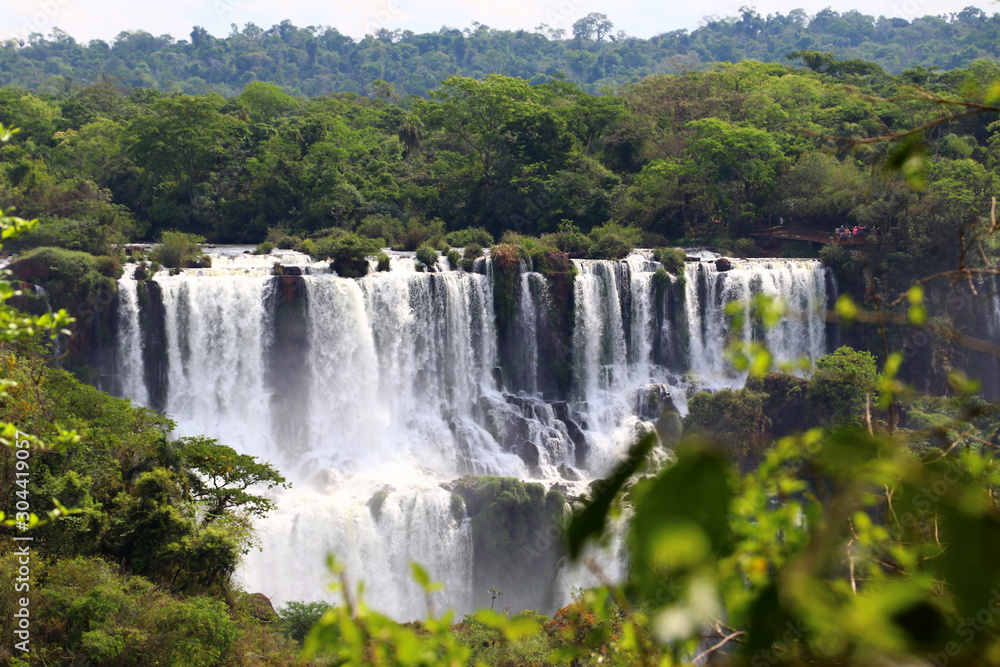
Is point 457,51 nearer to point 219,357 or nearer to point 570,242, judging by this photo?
point 570,242

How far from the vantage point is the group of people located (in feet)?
68.3

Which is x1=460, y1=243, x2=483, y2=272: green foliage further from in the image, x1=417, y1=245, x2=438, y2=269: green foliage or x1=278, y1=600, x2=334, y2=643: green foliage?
x1=278, y1=600, x2=334, y2=643: green foliage

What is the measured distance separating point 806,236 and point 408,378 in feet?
41.3

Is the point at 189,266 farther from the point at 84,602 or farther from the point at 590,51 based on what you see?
the point at 590,51

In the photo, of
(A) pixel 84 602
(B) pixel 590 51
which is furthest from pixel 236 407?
(B) pixel 590 51

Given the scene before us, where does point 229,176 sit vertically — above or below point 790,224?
above

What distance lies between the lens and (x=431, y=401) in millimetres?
18297

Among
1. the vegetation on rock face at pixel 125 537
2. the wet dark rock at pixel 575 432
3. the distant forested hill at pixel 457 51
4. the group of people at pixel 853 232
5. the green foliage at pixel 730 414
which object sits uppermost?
the distant forested hill at pixel 457 51

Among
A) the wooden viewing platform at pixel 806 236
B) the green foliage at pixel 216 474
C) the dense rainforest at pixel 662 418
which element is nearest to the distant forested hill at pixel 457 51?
the dense rainforest at pixel 662 418

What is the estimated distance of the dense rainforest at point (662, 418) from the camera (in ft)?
2.24

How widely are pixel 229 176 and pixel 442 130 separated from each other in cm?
871

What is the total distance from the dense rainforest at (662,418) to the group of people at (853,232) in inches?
7.5

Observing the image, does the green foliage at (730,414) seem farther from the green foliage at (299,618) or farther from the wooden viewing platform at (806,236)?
the green foliage at (299,618)

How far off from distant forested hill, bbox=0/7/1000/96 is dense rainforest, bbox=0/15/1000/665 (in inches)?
1282
